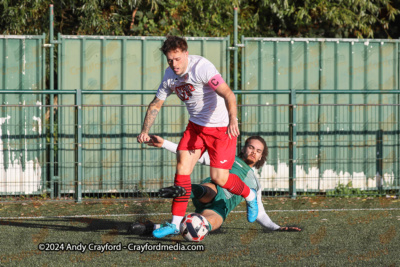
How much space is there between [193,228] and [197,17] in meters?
7.74

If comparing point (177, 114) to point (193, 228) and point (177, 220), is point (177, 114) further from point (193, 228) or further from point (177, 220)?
point (193, 228)

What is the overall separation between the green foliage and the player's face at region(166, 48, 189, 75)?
640cm

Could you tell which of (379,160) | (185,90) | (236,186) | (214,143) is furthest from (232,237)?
(379,160)

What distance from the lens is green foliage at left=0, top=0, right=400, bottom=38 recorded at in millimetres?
12102

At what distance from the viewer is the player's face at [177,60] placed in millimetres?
5957

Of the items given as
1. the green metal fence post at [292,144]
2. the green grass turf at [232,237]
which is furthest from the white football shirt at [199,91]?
the green metal fence post at [292,144]

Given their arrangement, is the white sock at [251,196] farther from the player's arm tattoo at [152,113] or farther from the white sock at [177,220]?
the player's arm tattoo at [152,113]

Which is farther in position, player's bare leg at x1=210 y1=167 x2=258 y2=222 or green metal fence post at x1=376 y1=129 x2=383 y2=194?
green metal fence post at x1=376 y1=129 x2=383 y2=194

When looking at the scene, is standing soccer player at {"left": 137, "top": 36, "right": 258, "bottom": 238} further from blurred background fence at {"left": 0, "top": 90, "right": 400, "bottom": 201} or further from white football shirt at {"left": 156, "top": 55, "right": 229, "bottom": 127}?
blurred background fence at {"left": 0, "top": 90, "right": 400, "bottom": 201}

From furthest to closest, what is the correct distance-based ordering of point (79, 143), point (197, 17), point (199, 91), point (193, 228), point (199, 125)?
point (197, 17), point (79, 143), point (199, 125), point (199, 91), point (193, 228)

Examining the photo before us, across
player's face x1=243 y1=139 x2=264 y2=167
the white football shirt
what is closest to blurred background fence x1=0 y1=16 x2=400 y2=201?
player's face x1=243 y1=139 x2=264 y2=167

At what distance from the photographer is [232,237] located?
6504 millimetres

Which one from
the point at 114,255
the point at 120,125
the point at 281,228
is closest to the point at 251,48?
the point at 120,125

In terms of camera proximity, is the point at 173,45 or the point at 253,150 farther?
the point at 253,150
